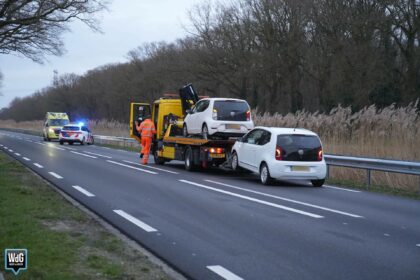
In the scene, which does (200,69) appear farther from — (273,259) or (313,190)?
(273,259)

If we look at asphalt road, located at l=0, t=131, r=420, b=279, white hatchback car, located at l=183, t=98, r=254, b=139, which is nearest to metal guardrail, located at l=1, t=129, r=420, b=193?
asphalt road, located at l=0, t=131, r=420, b=279

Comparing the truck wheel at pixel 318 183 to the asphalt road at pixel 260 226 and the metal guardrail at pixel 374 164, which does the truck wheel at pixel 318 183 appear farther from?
the metal guardrail at pixel 374 164

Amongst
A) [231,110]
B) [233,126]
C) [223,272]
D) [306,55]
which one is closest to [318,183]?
[233,126]

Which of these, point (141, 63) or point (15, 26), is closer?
point (15, 26)

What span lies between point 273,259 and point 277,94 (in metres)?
41.7

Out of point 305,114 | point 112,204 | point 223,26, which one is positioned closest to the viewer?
point 112,204

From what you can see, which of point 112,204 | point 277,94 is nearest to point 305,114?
point 112,204

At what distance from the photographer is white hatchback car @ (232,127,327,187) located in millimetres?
14922

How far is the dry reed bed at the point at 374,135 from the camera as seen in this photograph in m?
16.5

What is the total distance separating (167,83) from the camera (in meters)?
53.8

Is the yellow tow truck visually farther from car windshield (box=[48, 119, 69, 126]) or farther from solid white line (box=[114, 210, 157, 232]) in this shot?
car windshield (box=[48, 119, 69, 126])

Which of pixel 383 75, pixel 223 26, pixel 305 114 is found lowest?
pixel 305 114

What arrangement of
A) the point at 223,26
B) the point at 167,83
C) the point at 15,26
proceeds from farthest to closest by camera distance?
the point at 167,83
the point at 223,26
the point at 15,26

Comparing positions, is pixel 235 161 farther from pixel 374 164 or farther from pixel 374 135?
pixel 374 135
